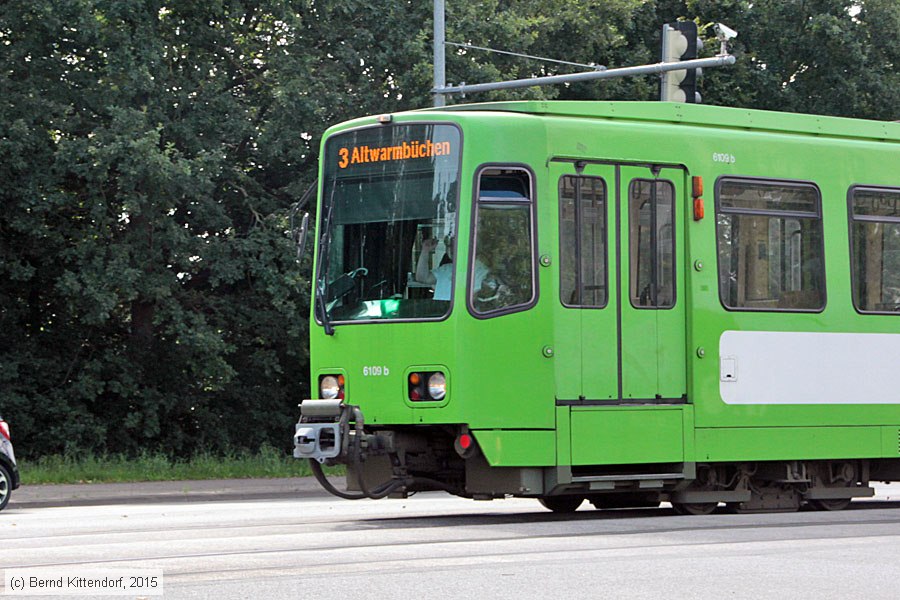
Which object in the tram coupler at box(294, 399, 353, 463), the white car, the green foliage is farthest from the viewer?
the green foliage

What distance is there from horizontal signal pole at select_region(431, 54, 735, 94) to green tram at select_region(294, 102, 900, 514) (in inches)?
166

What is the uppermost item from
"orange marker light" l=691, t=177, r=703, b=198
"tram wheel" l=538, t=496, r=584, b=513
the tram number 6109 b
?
"orange marker light" l=691, t=177, r=703, b=198

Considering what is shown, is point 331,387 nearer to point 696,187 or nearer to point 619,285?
point 619,285

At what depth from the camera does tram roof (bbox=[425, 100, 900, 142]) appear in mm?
14516

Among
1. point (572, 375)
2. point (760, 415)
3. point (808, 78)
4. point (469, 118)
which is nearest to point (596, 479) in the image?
point (572, 375)

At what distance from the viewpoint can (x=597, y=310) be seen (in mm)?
14289

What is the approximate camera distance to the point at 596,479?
14180 mm

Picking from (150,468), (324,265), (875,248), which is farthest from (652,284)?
(150,468)

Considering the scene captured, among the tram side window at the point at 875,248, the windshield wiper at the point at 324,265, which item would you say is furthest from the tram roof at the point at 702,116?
the windshield wiper at the point at 324,265

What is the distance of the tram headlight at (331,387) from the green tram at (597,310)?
0.09ft

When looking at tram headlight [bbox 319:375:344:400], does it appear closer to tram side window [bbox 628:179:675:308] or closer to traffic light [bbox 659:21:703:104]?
tram side window [bbox 628:179:675:308]

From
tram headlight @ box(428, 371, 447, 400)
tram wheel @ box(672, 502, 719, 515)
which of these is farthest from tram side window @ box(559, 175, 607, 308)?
tram wheel @ box(672, 502, 719, 515)

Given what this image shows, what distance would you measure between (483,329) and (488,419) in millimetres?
763

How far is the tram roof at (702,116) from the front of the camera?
14.5 metres
